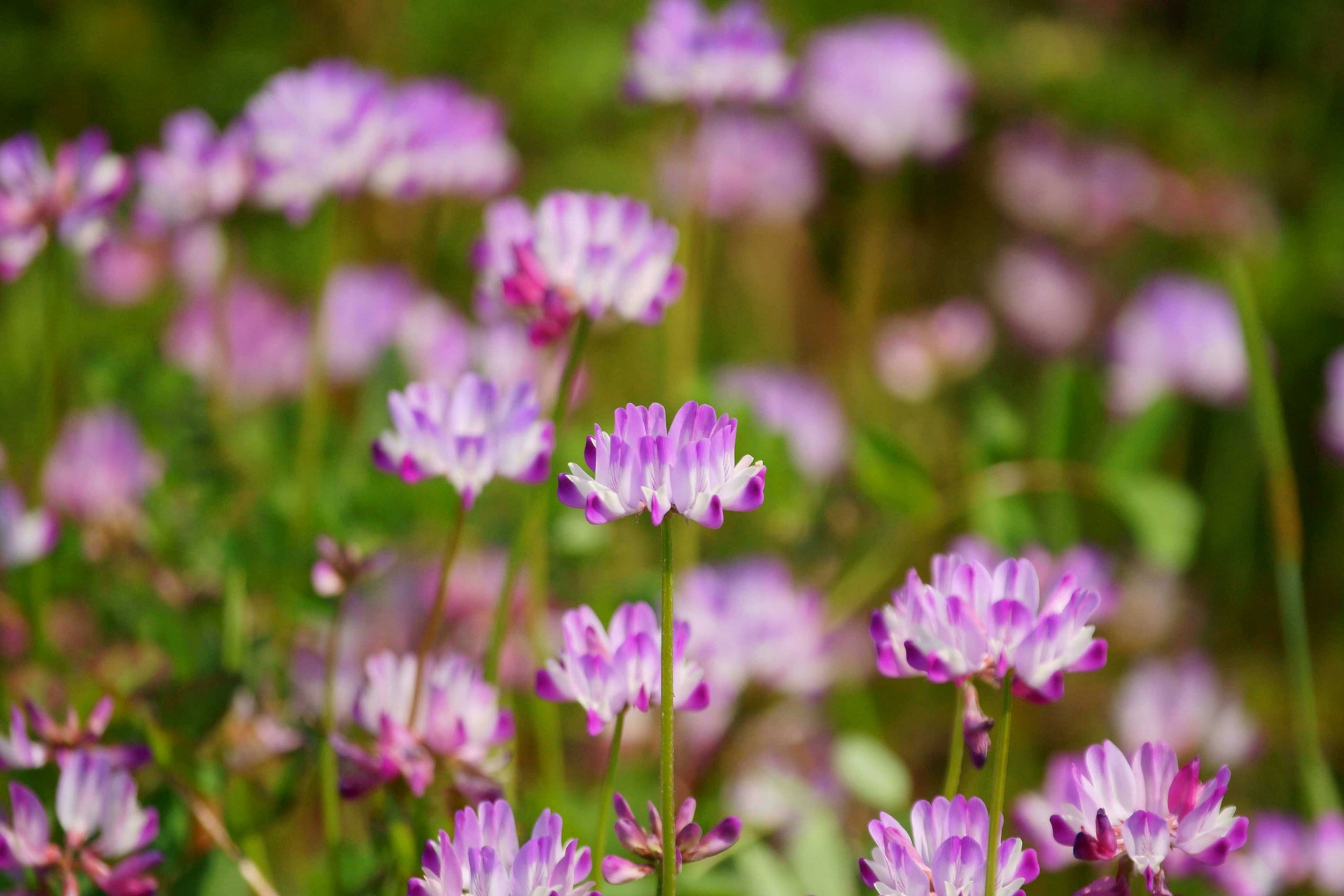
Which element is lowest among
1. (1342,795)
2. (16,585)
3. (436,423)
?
(1342,795)

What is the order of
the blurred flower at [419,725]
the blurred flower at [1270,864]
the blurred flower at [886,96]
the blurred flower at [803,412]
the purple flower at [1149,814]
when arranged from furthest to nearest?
the blurred flower at [886,96] → the blurred flower at [803,412] → the blurred flower at [1270,864] → the blurred flower at [419,725] → the purple flower at [1149,814]

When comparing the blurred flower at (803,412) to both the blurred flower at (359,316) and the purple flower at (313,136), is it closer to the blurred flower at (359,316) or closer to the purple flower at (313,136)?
the blurred flower at (359,316)

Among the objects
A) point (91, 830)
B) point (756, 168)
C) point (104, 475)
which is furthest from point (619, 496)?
point (756, 168)

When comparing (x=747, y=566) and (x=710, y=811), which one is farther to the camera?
(x=747, y=566)

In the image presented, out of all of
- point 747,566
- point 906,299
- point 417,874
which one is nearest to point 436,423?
point 417,874

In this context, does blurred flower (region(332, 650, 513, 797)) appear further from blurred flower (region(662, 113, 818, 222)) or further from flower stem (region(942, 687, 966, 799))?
blurred flower (region(662, 113, 818, 222))

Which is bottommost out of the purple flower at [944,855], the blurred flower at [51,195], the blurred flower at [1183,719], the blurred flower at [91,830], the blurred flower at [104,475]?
the blurred flower at [1183,719]

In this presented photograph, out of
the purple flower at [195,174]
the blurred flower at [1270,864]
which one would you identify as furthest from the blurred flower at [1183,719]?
the purple flower at [195,174]

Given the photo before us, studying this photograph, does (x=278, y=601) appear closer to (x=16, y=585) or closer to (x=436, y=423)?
(x=16, y=585)
